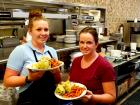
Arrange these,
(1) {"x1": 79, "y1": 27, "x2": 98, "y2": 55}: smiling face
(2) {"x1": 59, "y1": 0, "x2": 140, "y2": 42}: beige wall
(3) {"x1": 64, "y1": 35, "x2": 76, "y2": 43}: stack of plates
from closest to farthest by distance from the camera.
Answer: (1) {"x1": 79, "y1": 27, "x2": 98, "y2": 55}: smiling face < (3) {"x1": 64, "y1": 35, "x2": 76, "y2": 43}: stack of plates < (2) {"x1": 59, "y1": 0, "x2": 140, "y2": 42}: beige wall

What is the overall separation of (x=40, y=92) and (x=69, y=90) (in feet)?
0.86

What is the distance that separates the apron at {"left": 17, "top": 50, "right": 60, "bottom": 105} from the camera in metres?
2.05

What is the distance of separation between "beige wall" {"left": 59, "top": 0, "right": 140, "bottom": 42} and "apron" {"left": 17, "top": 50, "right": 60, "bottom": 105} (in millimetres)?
2820

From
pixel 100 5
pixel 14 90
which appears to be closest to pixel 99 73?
pixel 14 90

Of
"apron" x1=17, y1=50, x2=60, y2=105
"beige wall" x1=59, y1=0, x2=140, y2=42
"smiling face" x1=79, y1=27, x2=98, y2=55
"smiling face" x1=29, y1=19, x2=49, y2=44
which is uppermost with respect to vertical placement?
"beige wall" x1=59, y1=0, x2=140, y2=42

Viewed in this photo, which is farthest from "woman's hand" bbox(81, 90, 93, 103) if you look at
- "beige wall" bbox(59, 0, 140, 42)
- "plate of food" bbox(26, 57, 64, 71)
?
"beige wall" bbox(59, 0, 140, 42)

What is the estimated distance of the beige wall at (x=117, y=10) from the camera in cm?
539

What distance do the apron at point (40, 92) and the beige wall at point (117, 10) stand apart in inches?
111

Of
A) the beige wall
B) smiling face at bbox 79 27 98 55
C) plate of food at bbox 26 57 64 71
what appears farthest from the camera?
the beige wall

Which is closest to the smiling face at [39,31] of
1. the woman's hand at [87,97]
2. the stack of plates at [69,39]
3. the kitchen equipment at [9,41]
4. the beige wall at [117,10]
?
the woman's hand at [87,97]

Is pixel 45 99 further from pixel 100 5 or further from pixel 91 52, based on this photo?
pixel 100 5

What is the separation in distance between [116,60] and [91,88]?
239 cm

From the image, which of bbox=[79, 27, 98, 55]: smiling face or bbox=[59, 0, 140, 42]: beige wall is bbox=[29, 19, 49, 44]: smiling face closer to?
bbox=[79, 27, 98, 55]: smiling face

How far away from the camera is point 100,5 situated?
520 centimetres
